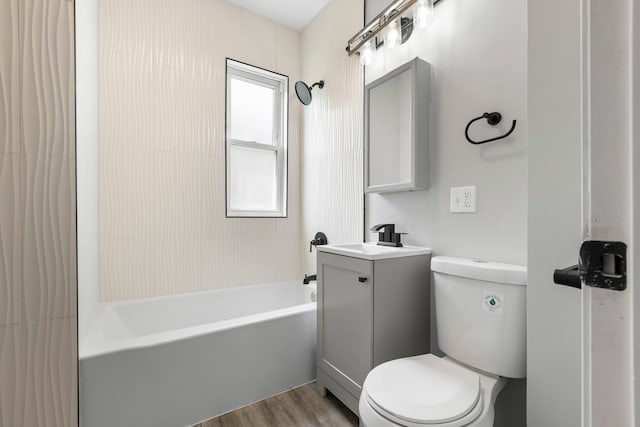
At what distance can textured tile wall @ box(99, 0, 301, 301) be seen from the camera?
→ 191cm

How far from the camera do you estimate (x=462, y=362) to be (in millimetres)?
1174

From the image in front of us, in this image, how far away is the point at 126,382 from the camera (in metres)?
1.30

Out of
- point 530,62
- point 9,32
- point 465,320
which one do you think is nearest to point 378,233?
point 465,320

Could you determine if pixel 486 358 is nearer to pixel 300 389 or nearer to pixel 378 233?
pixel 378 233

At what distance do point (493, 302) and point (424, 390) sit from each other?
0.40 metres

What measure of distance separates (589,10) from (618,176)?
206 mm

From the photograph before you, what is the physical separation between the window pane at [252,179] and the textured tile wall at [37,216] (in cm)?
133

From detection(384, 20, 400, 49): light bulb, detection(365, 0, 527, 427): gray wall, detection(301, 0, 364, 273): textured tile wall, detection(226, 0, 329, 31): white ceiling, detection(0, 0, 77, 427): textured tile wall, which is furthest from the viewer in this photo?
detection(226, 0, 329, 31): white ceiling

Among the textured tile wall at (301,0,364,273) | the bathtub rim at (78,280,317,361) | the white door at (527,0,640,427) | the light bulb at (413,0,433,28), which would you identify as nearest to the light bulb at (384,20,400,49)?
the light bulb at (413,0,433,28)

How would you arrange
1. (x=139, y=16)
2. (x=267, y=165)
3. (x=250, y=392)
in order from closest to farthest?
1. (x=250, y=392)
2. (x=139, y=16)
3. (x=267, y=165)

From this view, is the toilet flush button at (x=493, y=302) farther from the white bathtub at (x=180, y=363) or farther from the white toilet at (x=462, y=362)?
the white bathtub at (x=180, y=363)

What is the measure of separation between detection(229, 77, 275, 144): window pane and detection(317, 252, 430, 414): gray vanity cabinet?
145 cm

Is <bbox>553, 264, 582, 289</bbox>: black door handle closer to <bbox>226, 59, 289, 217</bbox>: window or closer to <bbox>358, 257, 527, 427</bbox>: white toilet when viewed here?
<bbox>358, 257, 527, 427</bbox>: white toilet

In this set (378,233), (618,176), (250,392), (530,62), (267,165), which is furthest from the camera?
(267,165)
